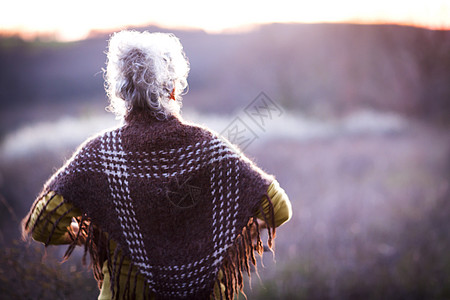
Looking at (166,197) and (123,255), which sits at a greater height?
(166,197)

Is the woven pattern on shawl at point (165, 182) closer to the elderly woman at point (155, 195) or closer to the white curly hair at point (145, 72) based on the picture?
the elderly woman at point (155, 195)

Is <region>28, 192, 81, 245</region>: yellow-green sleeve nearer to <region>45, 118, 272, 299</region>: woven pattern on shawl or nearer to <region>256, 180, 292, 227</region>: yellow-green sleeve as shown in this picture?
<region>45, 118, 272, 299</region>: woven pattern on shawl

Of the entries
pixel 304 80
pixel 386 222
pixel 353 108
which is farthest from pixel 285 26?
pixel 386 222

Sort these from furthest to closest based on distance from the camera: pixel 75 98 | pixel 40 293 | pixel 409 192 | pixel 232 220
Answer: pixel 75 98 → pixel 409 192 → pixel 40 293 → pixel 232 220

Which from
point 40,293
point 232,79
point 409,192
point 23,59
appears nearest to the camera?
point 40,293

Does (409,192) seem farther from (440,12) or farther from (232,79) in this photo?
(232,79)

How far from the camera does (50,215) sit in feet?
4.97

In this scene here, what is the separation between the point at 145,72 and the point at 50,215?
0.74 metres

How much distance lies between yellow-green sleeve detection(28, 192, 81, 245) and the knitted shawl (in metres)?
0.04

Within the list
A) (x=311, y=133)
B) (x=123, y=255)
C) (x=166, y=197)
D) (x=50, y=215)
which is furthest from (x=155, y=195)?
(x=311, y=133)

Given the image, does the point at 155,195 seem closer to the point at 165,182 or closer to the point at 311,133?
the point at 165,182

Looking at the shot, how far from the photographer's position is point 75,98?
7.30 meters

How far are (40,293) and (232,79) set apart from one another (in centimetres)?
654

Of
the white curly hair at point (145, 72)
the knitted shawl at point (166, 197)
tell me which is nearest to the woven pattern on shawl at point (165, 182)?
the knitted shawl at point (166, 197)
